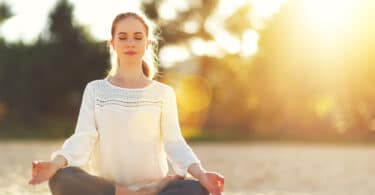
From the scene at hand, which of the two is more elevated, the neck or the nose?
the nose

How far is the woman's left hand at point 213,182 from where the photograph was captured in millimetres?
3658

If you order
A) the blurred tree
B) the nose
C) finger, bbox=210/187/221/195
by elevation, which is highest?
the blurred tree

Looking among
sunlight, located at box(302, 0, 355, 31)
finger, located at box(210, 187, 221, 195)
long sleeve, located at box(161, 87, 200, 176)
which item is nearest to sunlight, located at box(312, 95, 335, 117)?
sunlight, located at box(302, 0, 355, 31)

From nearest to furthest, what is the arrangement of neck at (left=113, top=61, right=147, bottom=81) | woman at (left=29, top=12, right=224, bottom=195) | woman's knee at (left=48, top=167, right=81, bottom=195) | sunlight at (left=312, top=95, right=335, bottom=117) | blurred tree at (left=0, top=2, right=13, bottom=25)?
woman's knee at (left=48, top=167, right=81, bottom=195)
woman at (left=29, top=12, right=224, bottom=195)
neck at (left=113, top=61, right=147, bottom=81)
sunlight at (left=312, top=95, right=335, bottom=117)
blurred tree at (left=0, top=2, right=13, bottom=25)

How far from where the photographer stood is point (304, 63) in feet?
67.7

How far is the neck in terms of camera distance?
3.95 metres

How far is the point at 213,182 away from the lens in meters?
3.69

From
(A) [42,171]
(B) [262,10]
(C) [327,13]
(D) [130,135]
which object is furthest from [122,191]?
(B) [262,10]

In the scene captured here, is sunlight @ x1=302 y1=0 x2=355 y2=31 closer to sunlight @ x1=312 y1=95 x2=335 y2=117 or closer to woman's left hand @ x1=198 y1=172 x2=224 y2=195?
sunlight @ x1=312 y1=95 x2=335 y2=117

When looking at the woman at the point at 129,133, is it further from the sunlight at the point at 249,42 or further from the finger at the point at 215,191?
the sunlight at the point at 249,42

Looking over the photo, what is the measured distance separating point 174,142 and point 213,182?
330mm

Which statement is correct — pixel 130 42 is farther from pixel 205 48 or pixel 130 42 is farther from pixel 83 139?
pixel 205 48

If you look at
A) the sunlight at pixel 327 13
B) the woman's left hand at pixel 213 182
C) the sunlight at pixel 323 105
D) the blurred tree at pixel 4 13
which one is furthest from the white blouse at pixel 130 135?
the blurred tree at pixel 4 13

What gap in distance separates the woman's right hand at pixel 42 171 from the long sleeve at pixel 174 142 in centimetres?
55
